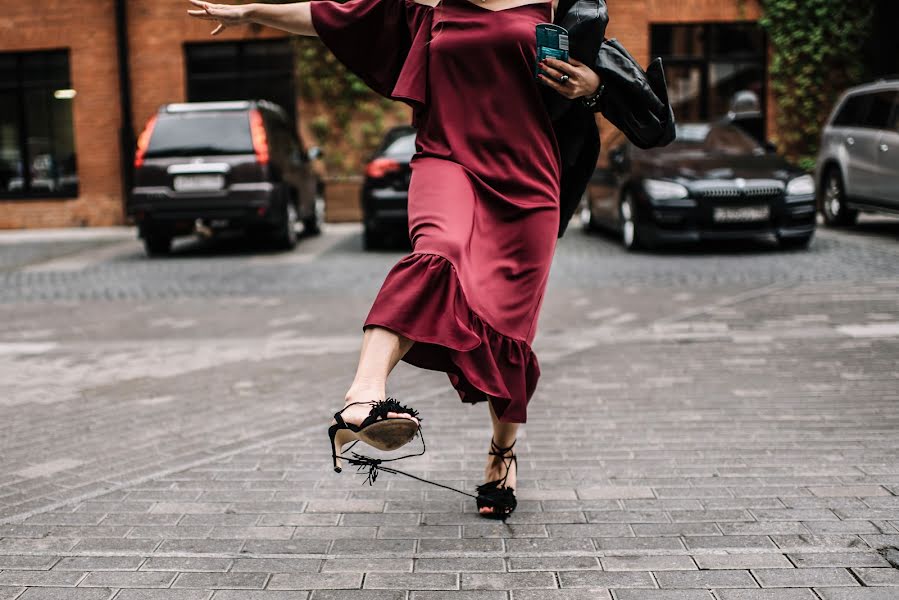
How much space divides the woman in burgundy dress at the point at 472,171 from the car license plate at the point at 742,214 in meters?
8.50

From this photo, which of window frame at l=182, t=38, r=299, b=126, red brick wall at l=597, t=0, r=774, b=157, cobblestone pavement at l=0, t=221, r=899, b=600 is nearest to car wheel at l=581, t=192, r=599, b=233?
red brick wall at l=597, t=0, r=774, b=157

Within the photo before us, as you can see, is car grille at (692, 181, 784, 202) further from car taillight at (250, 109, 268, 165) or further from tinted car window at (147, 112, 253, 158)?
tinted car window at (147, 112, 253, 158)

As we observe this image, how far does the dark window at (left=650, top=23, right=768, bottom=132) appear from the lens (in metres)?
19.0

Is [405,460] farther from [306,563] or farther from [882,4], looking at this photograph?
[882,4]

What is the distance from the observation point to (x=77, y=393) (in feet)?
18.7

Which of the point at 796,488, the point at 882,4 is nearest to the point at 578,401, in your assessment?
the point at 796,488

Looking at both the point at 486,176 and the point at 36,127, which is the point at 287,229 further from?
the point at 486,176

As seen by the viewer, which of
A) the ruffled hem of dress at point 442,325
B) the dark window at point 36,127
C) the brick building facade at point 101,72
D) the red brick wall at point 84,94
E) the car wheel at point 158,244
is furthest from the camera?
the dark window at point 36,127

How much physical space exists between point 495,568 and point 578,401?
90.5 inches

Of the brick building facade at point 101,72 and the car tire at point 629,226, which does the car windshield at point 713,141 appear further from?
the brick building facade at point 101,72

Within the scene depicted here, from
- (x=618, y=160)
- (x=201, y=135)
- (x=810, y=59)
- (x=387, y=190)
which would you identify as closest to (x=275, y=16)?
(x=387, y=190)

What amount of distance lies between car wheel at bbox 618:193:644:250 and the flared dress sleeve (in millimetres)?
8830

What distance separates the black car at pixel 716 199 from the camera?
455 inches

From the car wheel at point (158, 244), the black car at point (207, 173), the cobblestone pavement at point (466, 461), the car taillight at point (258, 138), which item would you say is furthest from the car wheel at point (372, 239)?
the cobblestone pavement at point (466, 461)
